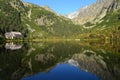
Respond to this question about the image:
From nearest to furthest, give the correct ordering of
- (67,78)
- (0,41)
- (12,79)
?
(12,79) → (67,78) → (0,41)

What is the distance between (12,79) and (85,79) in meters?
10.7

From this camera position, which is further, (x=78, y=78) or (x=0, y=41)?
(x=0, y=41)

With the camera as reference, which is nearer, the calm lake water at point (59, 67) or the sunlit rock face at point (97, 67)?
the calm lake water at point (59, 67)

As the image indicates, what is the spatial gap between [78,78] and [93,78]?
7.55 ft

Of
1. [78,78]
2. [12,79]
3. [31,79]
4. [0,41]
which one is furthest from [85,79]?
[0,41]

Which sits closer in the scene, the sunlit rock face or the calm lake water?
the calm lake water

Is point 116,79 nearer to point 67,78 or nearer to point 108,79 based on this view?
point 108,79

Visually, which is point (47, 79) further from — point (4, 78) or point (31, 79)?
point (4, 78)

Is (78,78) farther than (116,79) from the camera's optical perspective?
Yes

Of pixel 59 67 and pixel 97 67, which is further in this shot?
pixel 59 67

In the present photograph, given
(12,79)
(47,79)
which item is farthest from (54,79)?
(12,79)

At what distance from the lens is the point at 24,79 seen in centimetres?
3753

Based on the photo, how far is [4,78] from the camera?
3669 cm

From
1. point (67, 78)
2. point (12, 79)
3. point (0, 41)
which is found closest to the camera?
point (12, 79)
